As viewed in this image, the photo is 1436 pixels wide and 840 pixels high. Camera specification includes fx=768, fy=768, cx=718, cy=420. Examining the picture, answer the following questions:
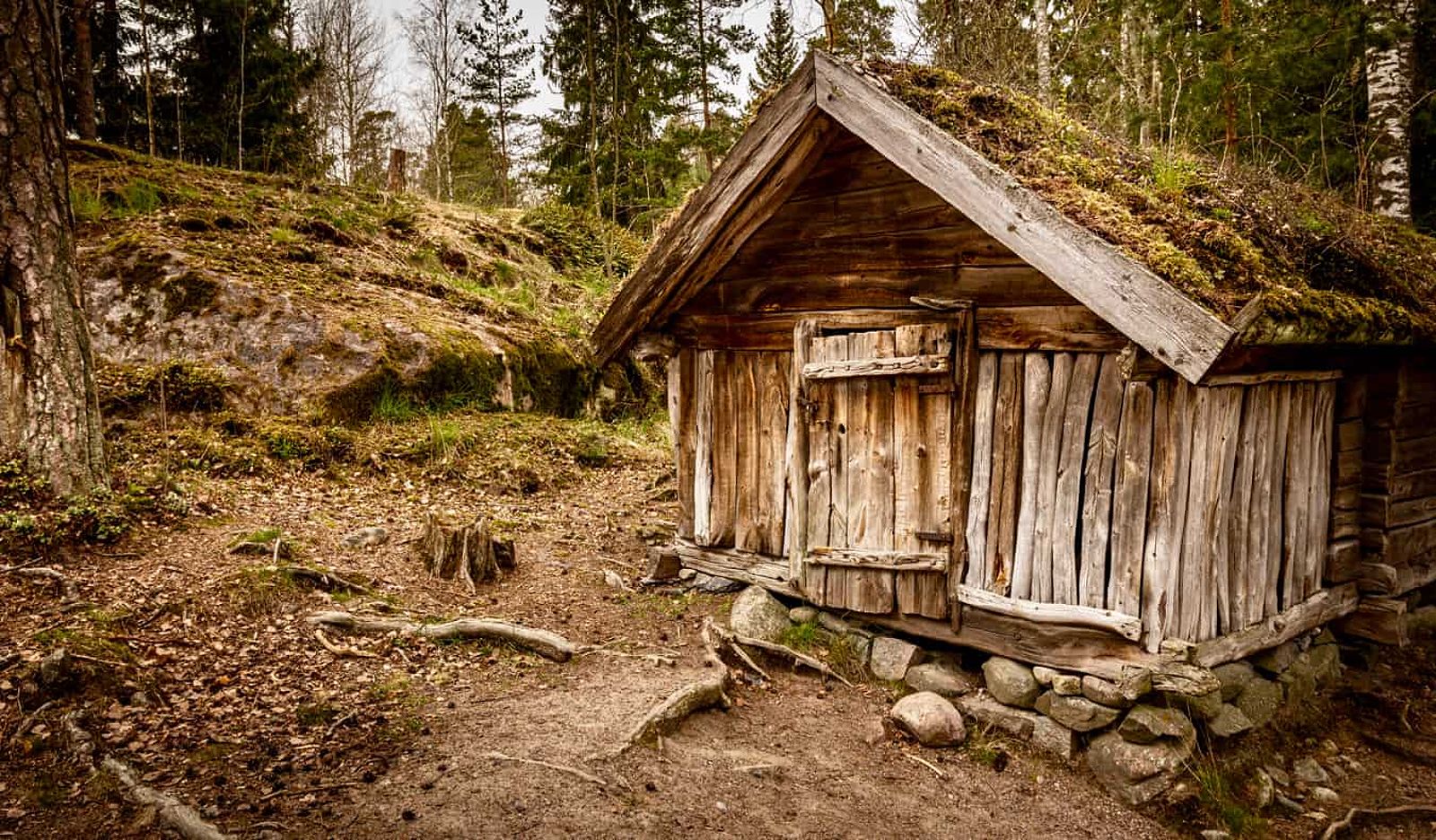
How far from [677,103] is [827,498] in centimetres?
1628

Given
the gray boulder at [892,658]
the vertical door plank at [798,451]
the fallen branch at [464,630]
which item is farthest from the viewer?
the vertical door plank at [798,451]

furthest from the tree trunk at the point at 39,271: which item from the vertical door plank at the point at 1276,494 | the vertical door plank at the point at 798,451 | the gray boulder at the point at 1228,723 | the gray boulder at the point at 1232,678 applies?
the vertical door plank at the point at 1276,494

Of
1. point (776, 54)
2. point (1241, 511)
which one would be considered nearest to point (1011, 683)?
point (1241, 511)

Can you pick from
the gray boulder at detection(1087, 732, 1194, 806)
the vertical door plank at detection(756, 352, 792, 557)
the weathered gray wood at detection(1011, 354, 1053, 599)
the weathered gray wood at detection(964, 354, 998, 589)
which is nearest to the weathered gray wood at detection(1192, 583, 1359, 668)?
the gray boulder at detection(1087, 732, 1194, 806)

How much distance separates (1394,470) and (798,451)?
4731 mm

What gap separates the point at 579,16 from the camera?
19531 millimetres

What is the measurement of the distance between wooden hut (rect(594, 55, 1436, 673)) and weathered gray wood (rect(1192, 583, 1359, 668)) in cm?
3

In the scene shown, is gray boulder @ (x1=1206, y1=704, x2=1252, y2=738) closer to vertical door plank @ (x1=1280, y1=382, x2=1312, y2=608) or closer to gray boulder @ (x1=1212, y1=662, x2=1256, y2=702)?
gray boulder @ (x1=1212, y1=662, x2=1256, y2=702)

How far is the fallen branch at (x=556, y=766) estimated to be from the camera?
12.4 ft

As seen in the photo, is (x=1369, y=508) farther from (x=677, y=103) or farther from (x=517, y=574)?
(x=677, y=103)

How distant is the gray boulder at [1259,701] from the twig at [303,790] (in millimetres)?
5350

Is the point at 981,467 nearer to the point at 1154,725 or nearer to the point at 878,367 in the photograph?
the point at 878,367

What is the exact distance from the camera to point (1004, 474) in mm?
5090

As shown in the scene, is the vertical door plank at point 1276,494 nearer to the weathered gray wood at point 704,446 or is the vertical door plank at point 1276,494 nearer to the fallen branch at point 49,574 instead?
the weathered gray wood at point 704,446
